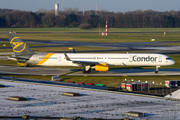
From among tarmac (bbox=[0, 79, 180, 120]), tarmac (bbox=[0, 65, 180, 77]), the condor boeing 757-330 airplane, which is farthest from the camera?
the condor boeing 757-330 airplane

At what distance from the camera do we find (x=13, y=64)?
83875 mm

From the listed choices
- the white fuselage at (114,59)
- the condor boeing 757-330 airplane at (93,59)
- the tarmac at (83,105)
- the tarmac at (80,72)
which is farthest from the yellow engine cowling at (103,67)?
the tarmac at (83,105)

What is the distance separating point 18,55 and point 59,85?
2725cm

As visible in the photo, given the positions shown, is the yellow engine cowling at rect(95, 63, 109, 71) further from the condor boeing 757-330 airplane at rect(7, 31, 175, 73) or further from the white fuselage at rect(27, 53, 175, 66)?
the white fuselage at rect(27, 53, 175, 66)

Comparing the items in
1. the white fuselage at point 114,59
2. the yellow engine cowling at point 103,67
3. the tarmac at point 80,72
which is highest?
the white fuselage at point 114,59

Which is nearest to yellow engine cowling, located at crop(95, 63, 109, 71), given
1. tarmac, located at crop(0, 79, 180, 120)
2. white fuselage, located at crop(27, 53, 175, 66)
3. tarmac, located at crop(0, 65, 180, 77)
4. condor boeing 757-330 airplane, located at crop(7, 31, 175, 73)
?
condor boeing 757-330 airplane, located at crop(7, 31, 175, 73)

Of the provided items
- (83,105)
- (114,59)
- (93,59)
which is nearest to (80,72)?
(93,59)

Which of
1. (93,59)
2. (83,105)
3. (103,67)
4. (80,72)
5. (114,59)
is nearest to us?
(83,105)

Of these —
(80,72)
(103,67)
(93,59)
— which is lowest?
(80,72)

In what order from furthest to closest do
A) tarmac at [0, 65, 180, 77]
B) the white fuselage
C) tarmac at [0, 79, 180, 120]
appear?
the white fuselage
tarmac at [0, 65, 180, 77]
tarmac at [0, 79, 180, 120]

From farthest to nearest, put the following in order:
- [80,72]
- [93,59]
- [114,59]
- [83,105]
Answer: [80,72], [93,59], [114,59], [83,105]

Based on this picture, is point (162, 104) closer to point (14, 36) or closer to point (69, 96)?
point (69, 96)

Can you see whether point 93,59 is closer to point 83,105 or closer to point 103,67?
point 103,67

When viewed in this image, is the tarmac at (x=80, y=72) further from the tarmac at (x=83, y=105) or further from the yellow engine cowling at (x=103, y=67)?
the tarmac at (x=83, y=105)
